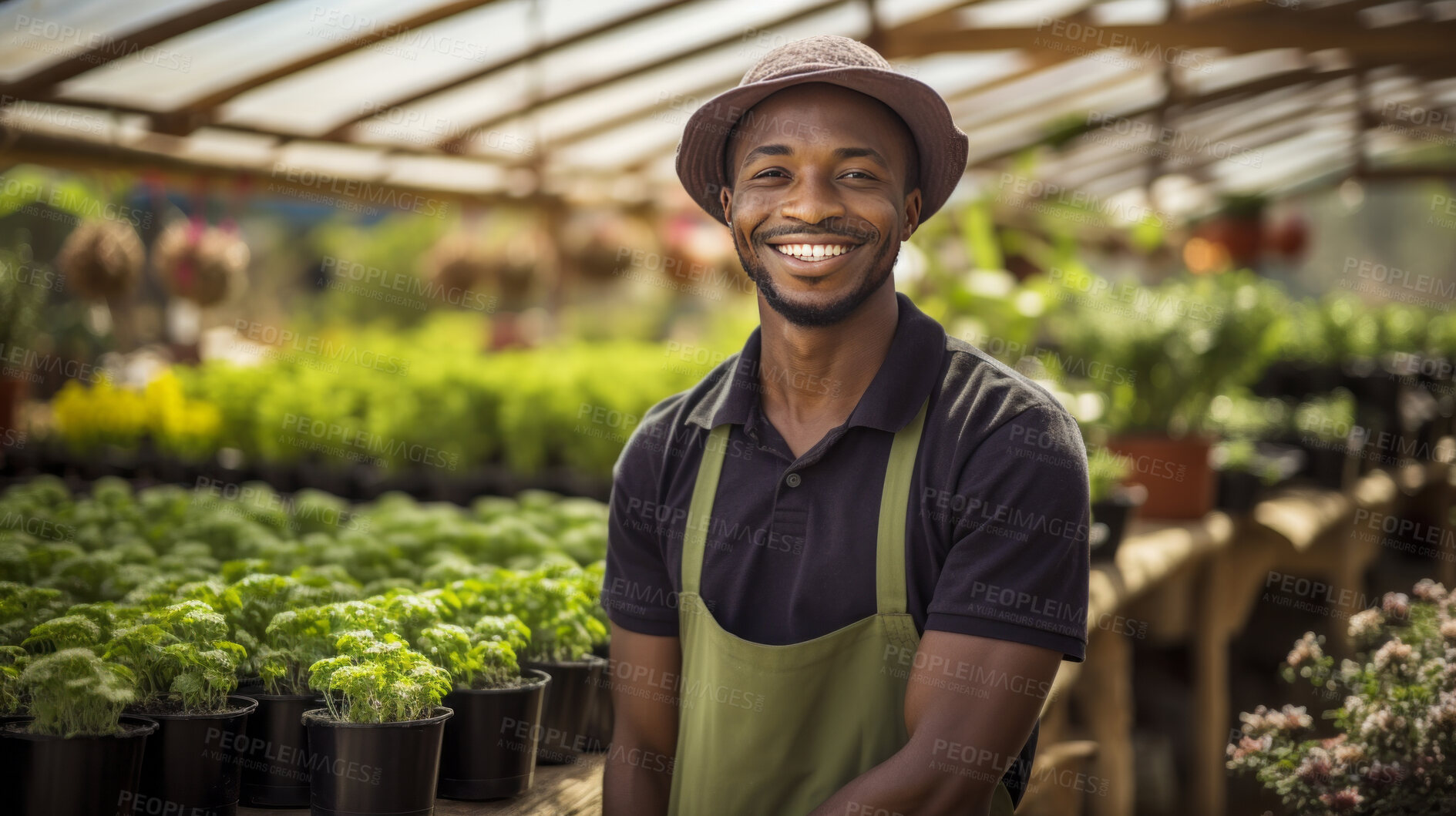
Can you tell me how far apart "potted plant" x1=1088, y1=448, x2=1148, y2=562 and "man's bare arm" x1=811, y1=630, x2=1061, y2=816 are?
199cm

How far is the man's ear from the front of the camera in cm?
175

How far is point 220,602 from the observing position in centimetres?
185

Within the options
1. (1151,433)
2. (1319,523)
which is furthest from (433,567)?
(1319,523)

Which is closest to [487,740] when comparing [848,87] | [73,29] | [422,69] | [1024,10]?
[848,87]

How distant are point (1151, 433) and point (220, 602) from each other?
331 centimetres

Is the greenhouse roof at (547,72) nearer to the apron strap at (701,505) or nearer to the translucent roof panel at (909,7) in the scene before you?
the translucent roof panel at (909,7)

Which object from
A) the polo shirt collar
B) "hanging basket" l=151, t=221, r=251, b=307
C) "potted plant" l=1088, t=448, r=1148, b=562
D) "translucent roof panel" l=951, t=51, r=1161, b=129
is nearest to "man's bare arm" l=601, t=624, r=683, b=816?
the polo shirt collar

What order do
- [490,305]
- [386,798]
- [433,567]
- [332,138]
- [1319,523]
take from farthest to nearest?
[490,305]
[332,138]
[1319,523]
[433,567]
[386,798]

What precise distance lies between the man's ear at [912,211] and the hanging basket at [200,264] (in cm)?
424

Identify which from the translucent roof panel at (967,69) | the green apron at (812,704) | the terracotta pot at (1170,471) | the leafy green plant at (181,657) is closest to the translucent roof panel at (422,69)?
the translucent roof panel at (967,69)

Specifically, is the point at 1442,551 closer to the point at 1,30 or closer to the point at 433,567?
the point at 433,567

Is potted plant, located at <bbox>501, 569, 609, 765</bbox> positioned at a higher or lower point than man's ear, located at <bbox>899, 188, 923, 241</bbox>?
lower

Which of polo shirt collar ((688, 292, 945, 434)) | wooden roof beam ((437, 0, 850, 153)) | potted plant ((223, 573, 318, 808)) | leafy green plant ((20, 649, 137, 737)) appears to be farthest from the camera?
wooden roof beam ((437, 0, 850, 153))

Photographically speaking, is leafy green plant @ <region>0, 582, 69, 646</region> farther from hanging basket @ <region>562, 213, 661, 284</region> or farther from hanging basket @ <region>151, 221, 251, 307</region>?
hanging basket @ <region>562, 213, 661, 284</region>
